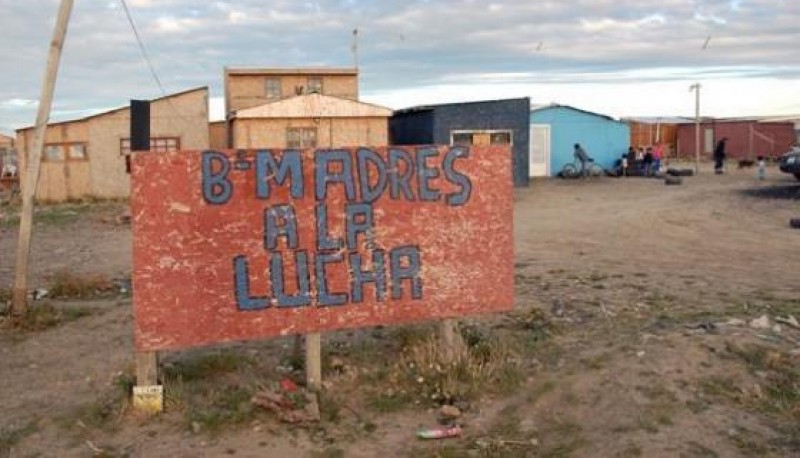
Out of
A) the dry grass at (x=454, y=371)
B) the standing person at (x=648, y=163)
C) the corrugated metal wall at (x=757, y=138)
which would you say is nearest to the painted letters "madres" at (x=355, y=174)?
the dry grass at (x=454, y=371)

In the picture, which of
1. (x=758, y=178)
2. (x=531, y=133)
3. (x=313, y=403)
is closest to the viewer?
(x=313, y=403)

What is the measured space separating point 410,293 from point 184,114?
76.3ft

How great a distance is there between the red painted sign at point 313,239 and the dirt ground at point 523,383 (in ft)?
1.96

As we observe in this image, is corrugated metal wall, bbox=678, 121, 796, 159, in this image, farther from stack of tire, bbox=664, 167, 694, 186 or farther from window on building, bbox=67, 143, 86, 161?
window on building, bbox=67, 143, 86, 161

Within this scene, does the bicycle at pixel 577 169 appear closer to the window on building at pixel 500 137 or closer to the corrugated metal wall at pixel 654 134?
the window on building at pixel 500 137

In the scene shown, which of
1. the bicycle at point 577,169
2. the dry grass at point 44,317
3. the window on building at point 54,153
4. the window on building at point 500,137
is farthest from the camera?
the bicycle at point 577,169

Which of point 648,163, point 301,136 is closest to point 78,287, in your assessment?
point 301,136

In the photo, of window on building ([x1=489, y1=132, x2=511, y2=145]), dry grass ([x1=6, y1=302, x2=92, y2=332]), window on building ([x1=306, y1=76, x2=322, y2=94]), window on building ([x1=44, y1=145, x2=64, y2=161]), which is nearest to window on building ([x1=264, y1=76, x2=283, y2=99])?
window on building ([x1=306, y1=76, x2=322, y2=94])

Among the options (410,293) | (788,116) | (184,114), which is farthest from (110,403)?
(788,116)

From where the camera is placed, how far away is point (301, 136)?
28188 millimetres

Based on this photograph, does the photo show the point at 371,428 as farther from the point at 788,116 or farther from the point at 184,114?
the point at 788,116

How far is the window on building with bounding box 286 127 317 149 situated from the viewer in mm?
28047

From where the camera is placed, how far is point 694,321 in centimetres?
748

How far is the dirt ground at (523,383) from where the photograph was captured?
5.25 metres
